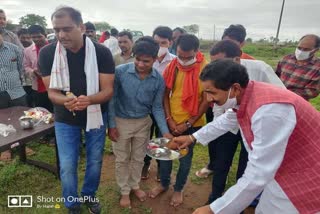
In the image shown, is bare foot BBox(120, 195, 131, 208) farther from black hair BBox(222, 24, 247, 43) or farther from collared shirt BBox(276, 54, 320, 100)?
collared shirt BBox(276, 54, 320, 100)

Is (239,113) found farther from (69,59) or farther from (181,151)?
(69,59)

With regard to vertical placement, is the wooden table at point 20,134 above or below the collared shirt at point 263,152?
below

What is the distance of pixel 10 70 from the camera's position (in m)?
3.76

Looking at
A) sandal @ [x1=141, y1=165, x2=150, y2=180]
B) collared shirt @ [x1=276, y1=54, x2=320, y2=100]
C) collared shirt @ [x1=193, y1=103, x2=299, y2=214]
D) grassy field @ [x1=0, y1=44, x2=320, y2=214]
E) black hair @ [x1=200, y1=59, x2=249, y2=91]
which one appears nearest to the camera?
collared shirt @ [x1=193, y1=103, x2=299, y2=214]

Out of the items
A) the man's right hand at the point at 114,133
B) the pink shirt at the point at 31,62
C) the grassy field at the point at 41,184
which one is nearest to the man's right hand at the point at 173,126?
the man's right hand at the point at 114,133

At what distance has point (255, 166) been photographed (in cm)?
134

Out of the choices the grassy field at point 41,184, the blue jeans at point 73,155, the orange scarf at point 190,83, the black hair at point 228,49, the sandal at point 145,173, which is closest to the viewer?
the black hair at point 228,49

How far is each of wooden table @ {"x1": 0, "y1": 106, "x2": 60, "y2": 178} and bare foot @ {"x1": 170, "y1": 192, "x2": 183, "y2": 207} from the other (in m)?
1.51

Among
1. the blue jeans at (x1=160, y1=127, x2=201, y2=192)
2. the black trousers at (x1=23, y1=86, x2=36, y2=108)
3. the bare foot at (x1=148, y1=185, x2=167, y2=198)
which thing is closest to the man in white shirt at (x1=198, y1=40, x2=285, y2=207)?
the blue jeans at (x1=160, y1=127, x2=201, y2=192)

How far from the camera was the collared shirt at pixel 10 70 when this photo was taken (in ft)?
12.1

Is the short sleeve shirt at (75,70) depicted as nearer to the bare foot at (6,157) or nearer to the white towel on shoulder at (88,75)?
the white towel on shoulder at (88,75)

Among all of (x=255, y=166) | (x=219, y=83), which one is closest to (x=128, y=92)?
(x=219, y=83)

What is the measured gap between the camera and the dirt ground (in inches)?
116

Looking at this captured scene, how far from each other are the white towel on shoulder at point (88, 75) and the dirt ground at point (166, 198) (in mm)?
1134
